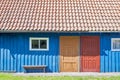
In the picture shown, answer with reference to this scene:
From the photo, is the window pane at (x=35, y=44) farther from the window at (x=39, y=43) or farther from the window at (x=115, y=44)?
the window at (x=115, y=44)

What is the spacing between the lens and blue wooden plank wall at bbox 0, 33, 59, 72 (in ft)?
70.6

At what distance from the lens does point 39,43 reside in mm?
21703

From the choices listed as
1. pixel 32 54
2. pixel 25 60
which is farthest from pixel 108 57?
pixel 25 60

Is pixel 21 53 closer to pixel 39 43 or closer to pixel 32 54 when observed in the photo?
pixel 32 54

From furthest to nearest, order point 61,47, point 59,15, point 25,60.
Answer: point 59,15, point 61,47, point 25,60

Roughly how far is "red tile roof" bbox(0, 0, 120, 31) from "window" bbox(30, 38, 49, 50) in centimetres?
76

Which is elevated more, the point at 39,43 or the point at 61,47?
the point at 39,43

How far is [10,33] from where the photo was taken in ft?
70.6

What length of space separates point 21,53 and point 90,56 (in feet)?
13.4

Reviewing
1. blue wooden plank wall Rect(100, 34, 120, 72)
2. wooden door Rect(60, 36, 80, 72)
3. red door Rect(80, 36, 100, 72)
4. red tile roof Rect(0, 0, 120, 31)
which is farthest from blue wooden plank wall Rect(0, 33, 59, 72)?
blue wooden plank wall Rect(100, 34, 120, 72)

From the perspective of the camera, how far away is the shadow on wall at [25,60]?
21.5 meters

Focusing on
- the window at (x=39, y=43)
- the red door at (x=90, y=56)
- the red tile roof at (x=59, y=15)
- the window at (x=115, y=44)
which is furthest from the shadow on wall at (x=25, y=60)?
the window at (x=115, y=44)

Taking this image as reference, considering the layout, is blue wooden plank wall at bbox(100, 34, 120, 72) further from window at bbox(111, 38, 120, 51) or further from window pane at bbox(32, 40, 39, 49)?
window pane at bbox(32, 40, 39, 49)

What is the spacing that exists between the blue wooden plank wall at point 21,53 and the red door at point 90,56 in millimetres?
1554
